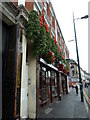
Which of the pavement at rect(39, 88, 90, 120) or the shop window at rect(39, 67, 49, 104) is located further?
the shop window at rect(39, 67, 49, 104)

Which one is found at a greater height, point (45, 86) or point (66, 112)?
point (45, 86)

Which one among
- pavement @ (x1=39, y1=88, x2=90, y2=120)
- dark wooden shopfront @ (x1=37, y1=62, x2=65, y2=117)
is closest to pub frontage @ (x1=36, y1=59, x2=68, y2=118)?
dark wooden shopfront @ (x1=37, y1=62, x2=65, y2=117)

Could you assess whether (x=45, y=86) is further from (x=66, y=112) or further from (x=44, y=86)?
(x=66, y=112)

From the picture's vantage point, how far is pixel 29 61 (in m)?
6.82

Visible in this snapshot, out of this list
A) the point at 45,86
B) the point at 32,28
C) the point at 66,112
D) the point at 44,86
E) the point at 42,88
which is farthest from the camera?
the point at 45,86

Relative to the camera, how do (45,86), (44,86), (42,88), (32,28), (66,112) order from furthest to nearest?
(45,86), (44,86), (42,88), (66,112), (32,28)

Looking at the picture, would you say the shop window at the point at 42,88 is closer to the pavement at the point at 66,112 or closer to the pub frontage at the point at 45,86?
the pub frontage at the point at 45,86

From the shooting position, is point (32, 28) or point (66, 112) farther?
point (66, 112)

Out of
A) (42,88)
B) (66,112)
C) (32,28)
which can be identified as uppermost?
(32,28)

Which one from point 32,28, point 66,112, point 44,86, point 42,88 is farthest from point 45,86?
point 32,28

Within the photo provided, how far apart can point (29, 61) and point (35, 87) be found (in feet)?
4.91

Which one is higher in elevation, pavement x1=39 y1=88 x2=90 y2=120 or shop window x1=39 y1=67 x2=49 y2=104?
shop window x1=39 y1=67 x2=49 y2=104

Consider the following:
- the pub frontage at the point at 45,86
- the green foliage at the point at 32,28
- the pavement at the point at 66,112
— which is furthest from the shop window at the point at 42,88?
the green foliage at the point at 32,28

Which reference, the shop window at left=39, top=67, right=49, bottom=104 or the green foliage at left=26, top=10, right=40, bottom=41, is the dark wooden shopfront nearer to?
the shop window at left=39, top=67, right=49, bottom=104
